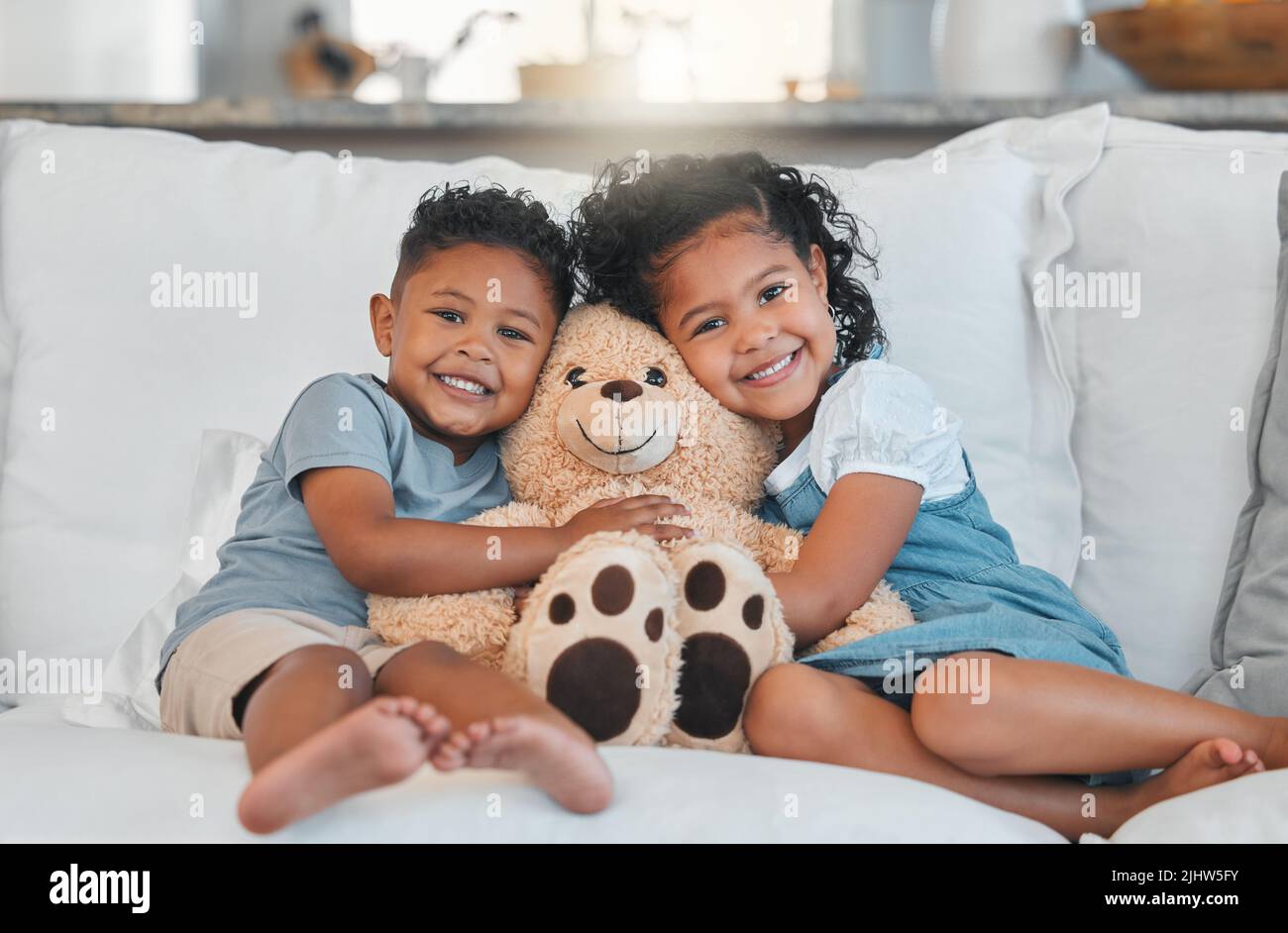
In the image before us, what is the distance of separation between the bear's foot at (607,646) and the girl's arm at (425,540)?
0.35 ft

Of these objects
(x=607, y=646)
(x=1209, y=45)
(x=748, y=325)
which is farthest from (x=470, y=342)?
(x=1209, y=45)

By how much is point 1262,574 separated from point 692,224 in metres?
0.61

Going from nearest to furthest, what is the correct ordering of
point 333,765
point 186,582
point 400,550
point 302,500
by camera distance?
point 333,765
point 400,550
point 302,500
point 186,582

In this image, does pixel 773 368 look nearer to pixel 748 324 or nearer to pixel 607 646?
pixel 748 324

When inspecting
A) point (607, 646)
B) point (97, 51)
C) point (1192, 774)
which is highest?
point (97, 51)

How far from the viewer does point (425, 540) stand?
37.6 inches

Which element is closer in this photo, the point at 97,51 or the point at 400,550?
the point at 400,550

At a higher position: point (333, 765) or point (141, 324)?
point (141, 324)

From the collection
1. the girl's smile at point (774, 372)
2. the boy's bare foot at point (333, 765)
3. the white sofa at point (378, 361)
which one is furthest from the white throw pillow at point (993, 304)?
the boy's bare foot at point (333, 765)

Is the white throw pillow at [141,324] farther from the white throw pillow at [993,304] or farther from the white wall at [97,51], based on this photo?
the white wall at [97,51]

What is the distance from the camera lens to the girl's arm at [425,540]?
3.13 ft
